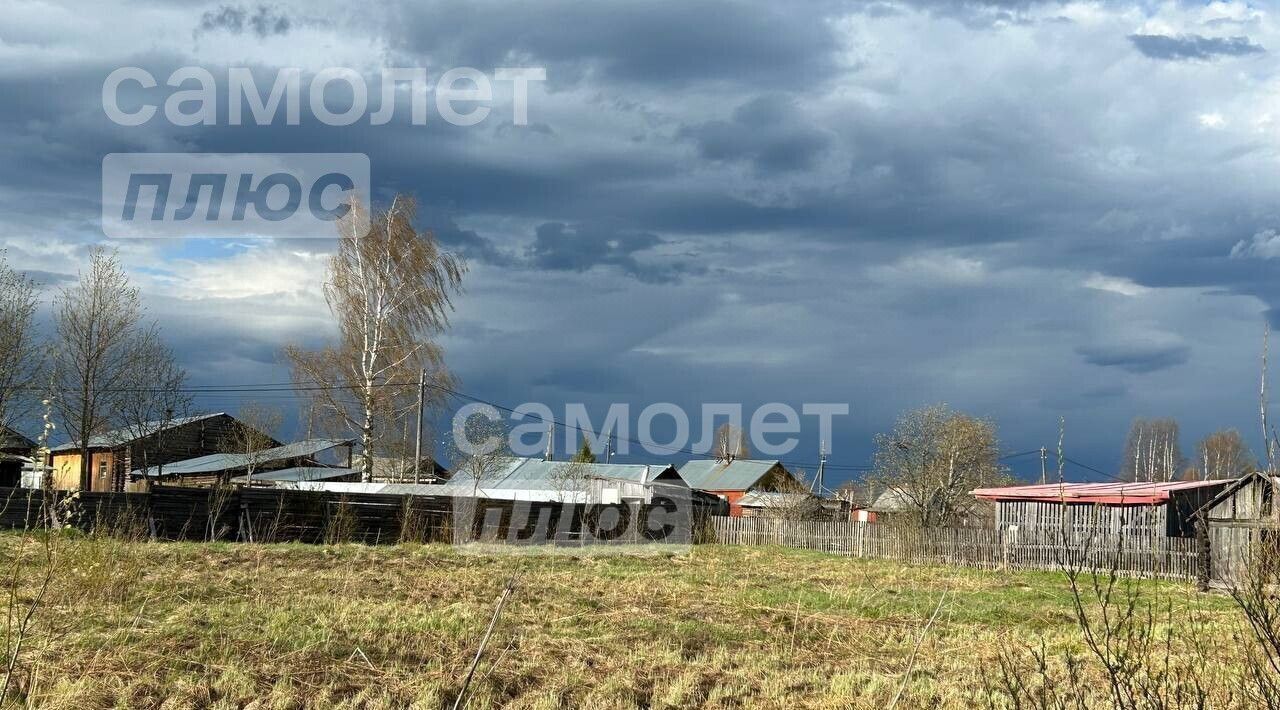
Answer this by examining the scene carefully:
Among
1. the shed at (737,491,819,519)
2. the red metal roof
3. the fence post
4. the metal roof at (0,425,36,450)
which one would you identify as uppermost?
the metal roof at (0,425,36,450)

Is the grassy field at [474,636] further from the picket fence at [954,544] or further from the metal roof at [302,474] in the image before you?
the metal roof at [302,474]

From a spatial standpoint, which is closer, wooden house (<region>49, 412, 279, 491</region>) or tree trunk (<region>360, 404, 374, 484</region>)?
tree trunk (<region>360, 404, 374, 484</region>)

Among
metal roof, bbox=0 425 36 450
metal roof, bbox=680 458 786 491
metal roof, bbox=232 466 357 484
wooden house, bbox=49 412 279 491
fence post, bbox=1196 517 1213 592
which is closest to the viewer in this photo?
fence post, bbox=1196 517 1213 592

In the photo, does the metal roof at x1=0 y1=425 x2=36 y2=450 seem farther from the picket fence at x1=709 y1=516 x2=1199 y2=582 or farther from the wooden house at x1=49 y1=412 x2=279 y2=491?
the picket fence at x1=709 y1=516 x2=1199 y2=582

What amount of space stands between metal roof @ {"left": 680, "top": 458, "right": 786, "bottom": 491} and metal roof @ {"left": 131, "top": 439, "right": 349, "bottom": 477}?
2220cm

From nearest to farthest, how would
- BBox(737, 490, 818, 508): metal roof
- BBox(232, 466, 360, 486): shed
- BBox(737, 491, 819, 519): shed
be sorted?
1. BBox(737, 491, 819, 519): shed
2. BBox(737, 490, 818, 508): metal roof
3. BBox(232, 466, 360, 486): shed

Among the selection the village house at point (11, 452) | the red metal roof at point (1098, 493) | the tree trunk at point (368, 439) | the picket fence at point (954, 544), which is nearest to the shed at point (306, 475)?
the village house at point (11, 452)

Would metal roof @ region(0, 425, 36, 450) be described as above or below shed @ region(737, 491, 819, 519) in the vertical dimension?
above

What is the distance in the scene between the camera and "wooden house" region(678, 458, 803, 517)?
59562mm

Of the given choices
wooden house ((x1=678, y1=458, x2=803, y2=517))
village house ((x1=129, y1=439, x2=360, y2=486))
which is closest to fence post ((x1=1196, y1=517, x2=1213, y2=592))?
village house ((x1=129, y1=439, x2=360, y2=486))

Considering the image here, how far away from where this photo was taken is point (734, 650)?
28.7 feet

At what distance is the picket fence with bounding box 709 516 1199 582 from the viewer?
2314 cm

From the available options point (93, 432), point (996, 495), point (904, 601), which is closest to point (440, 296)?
point (93, 432)

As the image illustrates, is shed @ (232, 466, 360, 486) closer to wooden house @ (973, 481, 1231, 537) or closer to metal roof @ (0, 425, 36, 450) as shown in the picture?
metal roof @ (0, 425, 36, 450)
